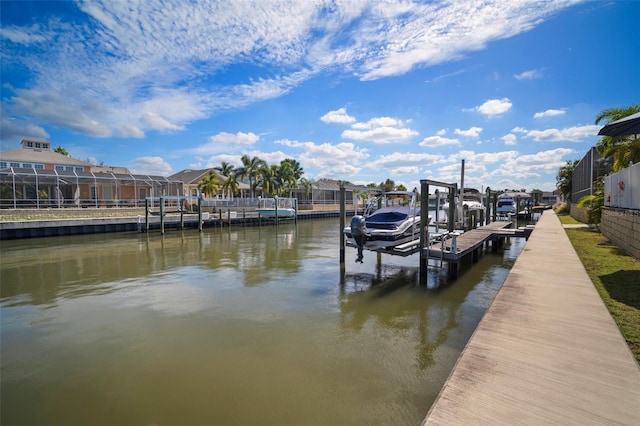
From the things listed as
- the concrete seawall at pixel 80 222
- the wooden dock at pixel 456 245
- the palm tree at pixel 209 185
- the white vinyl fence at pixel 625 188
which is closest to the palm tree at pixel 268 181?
the palm tree at pixel 209 185

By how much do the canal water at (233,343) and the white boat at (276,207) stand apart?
23363 mm

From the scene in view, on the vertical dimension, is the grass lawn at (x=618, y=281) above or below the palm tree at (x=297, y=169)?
below

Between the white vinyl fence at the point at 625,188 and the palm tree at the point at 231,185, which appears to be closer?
the white vinyl fence at the point at 625,188

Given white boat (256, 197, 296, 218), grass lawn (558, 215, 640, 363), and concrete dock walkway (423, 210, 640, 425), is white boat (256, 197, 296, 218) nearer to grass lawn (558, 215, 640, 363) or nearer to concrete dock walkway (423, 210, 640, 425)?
grass lawn (558, 215, 640, 363)

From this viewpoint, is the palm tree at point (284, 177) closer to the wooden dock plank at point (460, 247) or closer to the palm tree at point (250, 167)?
the palm tree at point (250, 167)

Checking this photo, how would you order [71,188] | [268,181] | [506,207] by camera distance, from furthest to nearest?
1. [268,181]
2. [71,188]
3. [506,207]

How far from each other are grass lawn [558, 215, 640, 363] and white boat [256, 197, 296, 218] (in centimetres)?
2782

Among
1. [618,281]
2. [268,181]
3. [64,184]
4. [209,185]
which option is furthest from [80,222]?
[618,281]

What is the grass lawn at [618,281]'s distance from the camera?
464 cm

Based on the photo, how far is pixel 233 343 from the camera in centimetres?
602

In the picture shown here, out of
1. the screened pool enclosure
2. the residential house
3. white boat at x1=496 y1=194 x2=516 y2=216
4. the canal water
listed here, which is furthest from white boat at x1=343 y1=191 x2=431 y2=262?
the residential house

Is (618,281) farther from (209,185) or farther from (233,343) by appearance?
(209,185)

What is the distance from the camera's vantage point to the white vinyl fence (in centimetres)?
930

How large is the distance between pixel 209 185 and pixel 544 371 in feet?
147
